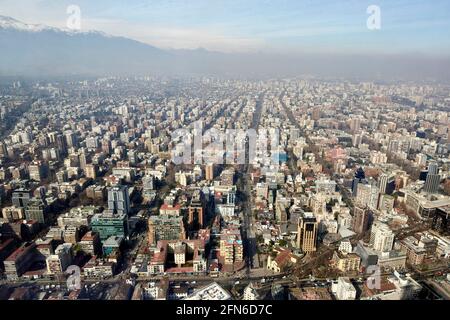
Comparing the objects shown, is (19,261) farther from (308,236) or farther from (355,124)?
(355,124)

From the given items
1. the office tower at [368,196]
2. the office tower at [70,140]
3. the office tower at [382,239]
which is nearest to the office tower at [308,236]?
the office tower at [382,239]

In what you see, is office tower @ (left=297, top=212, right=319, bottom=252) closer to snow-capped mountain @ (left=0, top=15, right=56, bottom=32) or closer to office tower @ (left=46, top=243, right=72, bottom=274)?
office tower @ (left=46, top=243, right=72, bottom=274)

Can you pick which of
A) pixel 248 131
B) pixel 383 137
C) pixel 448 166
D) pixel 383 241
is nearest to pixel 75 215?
pixel 383 241

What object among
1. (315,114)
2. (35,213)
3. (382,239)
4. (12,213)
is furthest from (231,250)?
(315,114)

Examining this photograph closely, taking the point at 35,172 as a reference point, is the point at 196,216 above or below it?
below

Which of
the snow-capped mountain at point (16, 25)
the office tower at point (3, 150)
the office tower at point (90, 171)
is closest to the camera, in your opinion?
the snow-capped mountain at point (16, 25)

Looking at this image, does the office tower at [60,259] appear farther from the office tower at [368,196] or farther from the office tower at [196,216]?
the office tower at [368,196]
